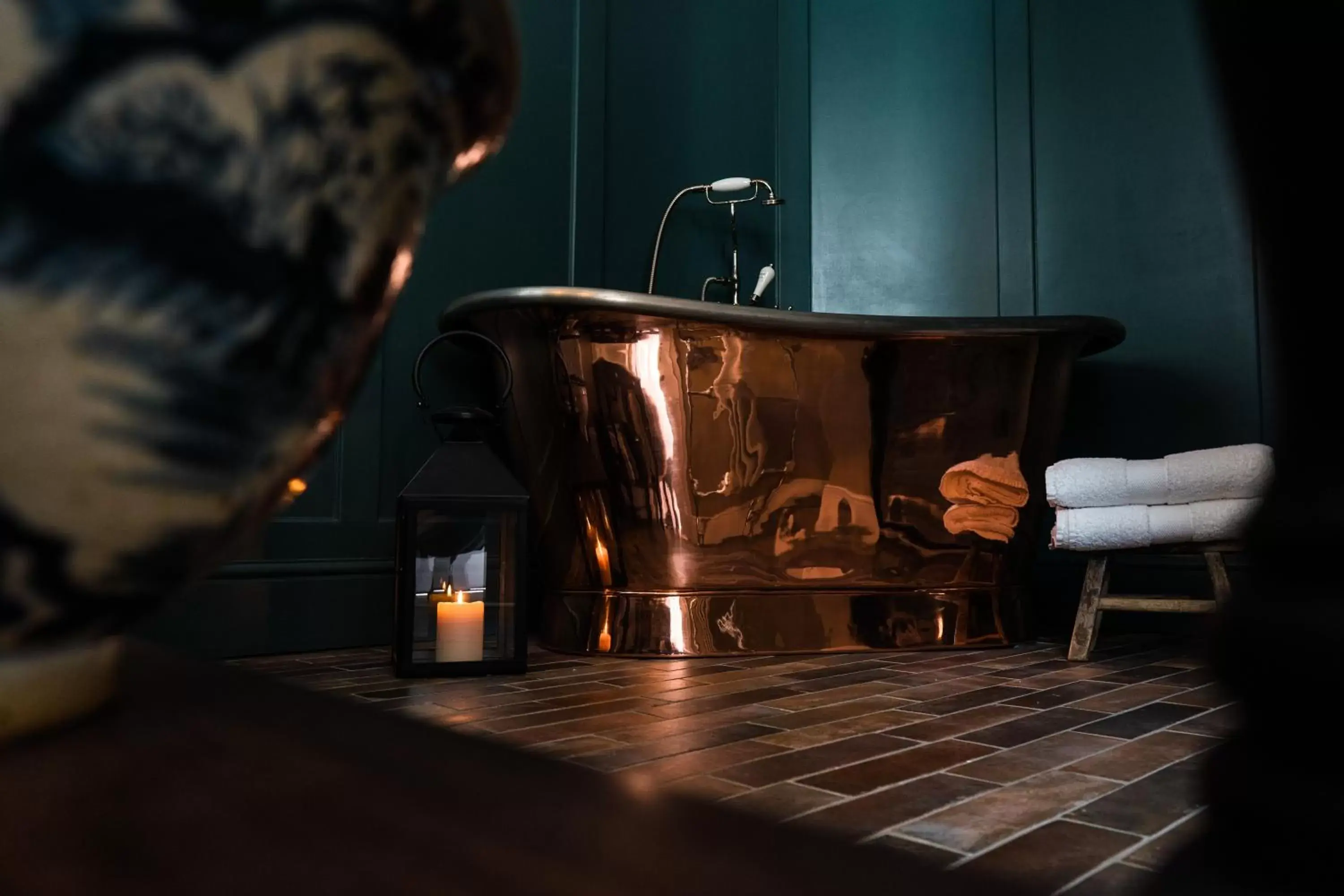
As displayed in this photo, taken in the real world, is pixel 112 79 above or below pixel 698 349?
below

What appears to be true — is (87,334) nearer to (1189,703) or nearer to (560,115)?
(1189,703)

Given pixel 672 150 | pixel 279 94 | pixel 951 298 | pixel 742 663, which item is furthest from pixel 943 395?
pixel 279 94

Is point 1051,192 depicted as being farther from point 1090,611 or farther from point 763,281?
point 1090,611

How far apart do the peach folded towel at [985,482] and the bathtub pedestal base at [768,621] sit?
0.18m

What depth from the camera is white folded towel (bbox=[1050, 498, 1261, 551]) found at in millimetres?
1762

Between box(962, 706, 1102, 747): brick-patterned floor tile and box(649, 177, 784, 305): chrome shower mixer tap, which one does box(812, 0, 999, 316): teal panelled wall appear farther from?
box(962, 706, 1102, 747): brick-patterned floor tile

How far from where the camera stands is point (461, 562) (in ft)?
5.24

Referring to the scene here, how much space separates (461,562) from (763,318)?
2.30ft

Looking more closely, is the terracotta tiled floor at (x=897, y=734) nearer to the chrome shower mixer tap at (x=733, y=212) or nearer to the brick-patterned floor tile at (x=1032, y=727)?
the brick-patterned floor tile at (x=1032, y=727)

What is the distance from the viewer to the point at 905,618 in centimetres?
192

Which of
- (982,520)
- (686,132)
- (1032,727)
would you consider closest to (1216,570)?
(982,520)

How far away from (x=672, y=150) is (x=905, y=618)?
159 centimetres

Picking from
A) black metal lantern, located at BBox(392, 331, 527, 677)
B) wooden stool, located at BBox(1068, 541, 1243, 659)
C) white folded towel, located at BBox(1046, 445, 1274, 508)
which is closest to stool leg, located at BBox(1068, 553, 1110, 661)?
wooden stool, located at BBox(1068, 541, 1243, 659)

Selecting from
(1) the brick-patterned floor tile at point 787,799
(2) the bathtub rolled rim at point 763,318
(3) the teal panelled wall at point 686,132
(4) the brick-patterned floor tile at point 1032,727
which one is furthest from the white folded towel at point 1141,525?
(3) the teal panelled wall at point 686,132
